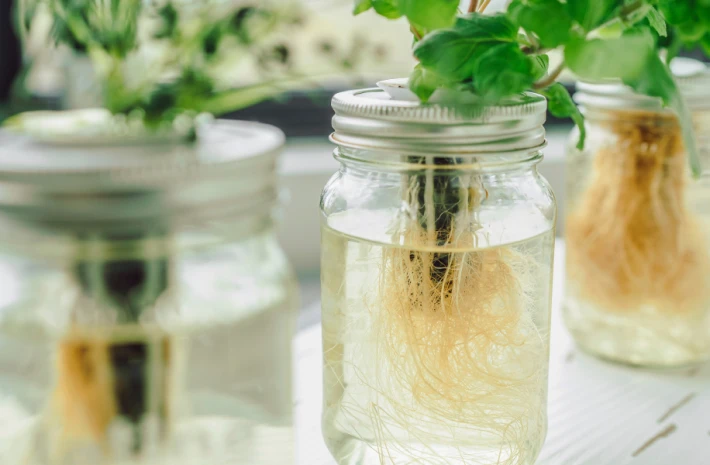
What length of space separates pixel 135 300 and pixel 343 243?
108mm

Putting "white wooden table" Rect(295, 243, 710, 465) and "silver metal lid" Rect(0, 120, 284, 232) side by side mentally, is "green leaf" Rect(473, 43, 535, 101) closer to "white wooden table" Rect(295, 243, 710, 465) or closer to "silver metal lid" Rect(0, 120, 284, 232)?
"silver metal lid" Rect(0, 120, 284, 232)

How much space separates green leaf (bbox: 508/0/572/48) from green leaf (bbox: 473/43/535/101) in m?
0.01

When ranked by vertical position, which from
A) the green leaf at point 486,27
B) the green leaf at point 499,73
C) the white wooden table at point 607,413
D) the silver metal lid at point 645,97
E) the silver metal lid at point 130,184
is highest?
the green leaf at point 486,27

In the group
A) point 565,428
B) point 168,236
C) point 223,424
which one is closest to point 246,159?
point 168,236

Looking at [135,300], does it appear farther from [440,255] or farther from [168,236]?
[440,255]

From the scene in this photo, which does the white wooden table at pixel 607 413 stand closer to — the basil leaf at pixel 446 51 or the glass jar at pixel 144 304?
the glass jar at pixel 144 304

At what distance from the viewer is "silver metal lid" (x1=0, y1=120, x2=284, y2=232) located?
302mm

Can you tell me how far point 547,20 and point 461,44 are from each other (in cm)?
3

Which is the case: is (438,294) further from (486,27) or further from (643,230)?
(643,230)

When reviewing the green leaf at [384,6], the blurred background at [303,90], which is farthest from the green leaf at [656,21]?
the blurred background at [303,90]

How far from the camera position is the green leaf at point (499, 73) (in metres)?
0.29

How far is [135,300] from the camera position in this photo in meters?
0.35

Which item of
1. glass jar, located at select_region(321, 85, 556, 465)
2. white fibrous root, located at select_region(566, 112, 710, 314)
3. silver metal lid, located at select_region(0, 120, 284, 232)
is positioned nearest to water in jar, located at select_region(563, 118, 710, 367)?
white fibrous root, located at select_region(566, 112, 710, 314)

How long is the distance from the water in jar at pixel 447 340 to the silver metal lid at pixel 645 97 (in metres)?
0.17
